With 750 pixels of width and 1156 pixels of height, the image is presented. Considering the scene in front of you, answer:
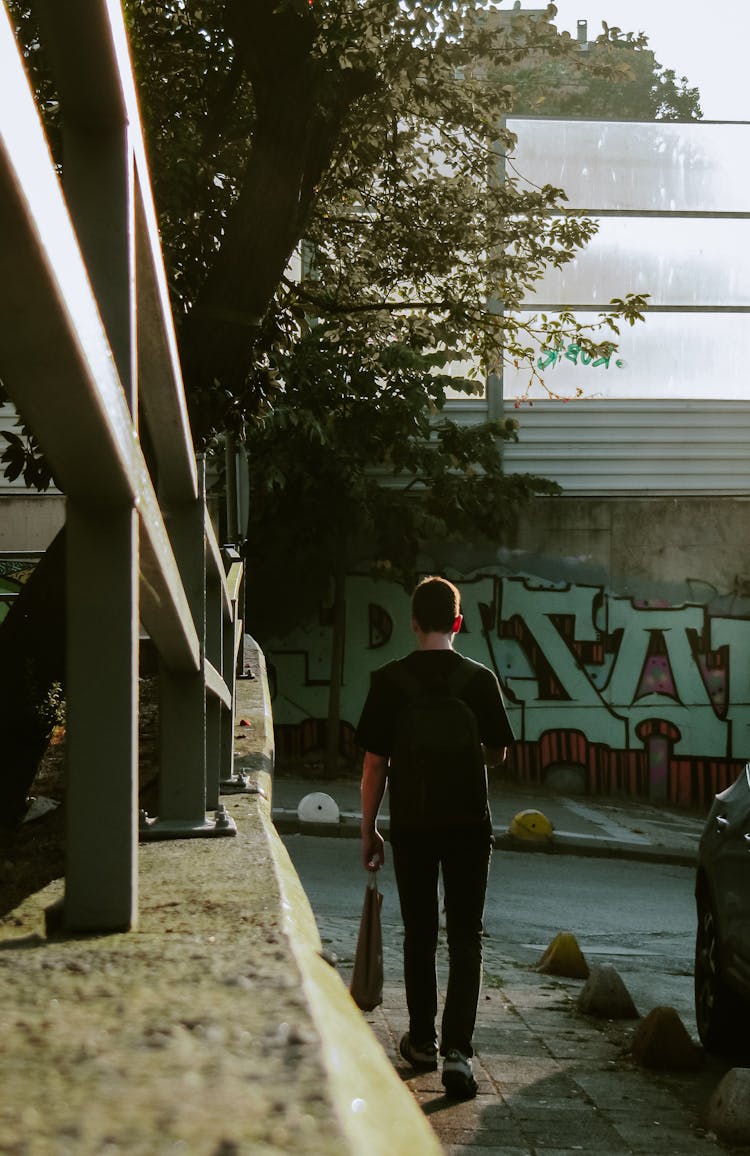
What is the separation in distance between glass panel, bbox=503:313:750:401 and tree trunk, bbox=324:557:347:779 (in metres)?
3.95

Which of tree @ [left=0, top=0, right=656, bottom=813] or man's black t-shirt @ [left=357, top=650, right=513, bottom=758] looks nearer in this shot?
man's black t-shirt @ [left=357, top=650, right=513, bottom=758]

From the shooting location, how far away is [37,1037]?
39.2 inches

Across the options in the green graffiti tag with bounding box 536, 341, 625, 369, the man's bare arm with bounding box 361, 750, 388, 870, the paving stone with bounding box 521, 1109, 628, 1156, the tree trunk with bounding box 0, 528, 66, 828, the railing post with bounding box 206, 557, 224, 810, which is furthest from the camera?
the green graffiti tag with bounding box 536, 341, 625, 369

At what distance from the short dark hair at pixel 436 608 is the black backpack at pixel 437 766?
298mm

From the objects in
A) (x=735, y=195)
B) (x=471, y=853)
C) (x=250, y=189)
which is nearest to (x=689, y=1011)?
(x=471, y=853)

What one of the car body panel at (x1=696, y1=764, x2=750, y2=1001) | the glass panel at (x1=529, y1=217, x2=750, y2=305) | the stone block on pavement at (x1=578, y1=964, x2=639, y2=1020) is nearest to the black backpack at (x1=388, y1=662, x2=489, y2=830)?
the car body panel at (x1=696, y1=764, x2=750, y2=1001)

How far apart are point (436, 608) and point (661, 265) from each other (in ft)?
50.0

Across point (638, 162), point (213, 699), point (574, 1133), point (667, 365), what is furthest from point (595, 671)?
point (213, 699)

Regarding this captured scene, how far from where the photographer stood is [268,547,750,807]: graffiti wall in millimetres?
17188

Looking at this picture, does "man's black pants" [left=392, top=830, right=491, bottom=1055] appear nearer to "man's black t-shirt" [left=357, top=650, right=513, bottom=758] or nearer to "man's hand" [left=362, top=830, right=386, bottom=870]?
"man's hand" [left=362, top=830, right=386, bottom=870]

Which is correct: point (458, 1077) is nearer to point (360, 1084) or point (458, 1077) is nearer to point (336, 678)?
point (360, 1084)

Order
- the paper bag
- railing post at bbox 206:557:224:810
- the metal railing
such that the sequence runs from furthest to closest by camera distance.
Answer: the paper bag → railing post at bbox 206:557:224:810 → the metal railing

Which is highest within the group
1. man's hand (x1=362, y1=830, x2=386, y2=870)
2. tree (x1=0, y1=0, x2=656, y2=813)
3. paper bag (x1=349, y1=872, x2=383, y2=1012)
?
tree (x1=0, y1=0, x2=656, y2=813)

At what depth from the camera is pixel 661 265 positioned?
62.1 ft
